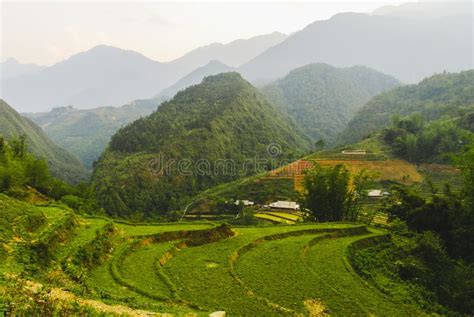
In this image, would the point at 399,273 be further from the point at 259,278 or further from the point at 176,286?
the point at 176,286

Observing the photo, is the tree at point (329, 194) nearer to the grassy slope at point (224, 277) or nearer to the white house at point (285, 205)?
the grassy slope at point (224, 277)

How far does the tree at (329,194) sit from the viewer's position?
92.8ft

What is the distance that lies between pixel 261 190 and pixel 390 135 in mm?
33931

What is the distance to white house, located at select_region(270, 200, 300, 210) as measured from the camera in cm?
5375

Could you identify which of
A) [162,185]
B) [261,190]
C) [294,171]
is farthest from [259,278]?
[162,185]

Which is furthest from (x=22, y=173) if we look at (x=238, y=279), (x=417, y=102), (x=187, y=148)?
(x=417, y=102)

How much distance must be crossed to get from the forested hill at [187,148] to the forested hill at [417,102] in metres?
22.9

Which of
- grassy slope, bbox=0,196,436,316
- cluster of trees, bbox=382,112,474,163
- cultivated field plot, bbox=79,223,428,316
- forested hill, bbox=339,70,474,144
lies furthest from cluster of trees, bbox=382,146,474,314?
forested hill, bbox=339,70,474,144

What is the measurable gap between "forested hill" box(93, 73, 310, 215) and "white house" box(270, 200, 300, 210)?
925 inches

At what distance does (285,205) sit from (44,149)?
106172mm

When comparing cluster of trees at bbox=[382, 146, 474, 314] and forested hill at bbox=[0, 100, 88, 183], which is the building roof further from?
forested hill at bbox=[0, 100, 88, 183]

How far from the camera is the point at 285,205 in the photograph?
55.2m

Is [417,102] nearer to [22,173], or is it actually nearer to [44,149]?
[22,173]

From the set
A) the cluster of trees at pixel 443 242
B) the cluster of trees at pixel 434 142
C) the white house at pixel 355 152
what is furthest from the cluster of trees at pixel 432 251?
the white house at pixel 355 152
